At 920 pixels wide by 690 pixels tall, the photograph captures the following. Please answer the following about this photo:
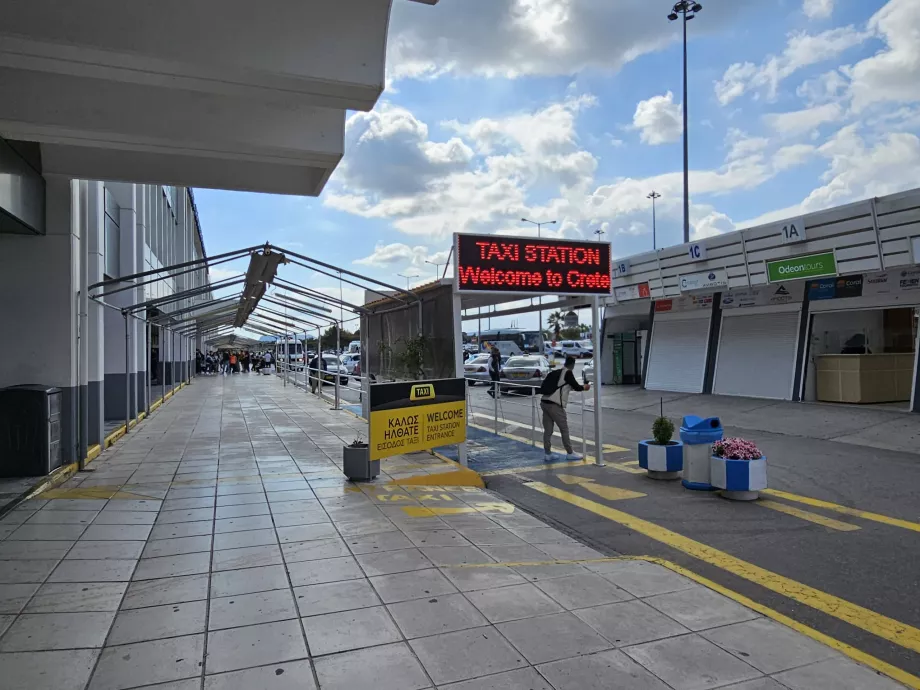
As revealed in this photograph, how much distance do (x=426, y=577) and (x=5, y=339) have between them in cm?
680

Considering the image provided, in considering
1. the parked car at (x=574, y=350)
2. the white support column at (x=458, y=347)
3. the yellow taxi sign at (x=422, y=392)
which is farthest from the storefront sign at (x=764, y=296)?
the parked car at (x=574, y=350)

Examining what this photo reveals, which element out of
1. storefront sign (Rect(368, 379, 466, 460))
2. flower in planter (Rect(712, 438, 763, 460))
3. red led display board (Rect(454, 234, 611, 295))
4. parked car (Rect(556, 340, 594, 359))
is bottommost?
flower in planter (Rect(712, 438, 763, 460))

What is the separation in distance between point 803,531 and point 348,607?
4562mm

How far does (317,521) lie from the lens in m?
5.90

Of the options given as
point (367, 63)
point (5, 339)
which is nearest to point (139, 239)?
point (5, 339)

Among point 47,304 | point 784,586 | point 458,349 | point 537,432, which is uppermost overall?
point 47,304

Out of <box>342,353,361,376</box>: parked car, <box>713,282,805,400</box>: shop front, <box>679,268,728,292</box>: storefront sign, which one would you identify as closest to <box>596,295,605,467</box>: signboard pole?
<box>713,282,805,400</box>: shop front

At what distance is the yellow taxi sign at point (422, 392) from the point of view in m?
8.37

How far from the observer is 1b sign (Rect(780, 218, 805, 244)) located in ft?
49.4

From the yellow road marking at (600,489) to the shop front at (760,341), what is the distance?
10.4 meters

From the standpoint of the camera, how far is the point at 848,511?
22.0 ft

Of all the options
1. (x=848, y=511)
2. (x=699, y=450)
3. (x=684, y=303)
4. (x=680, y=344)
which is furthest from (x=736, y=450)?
(x=684, y=303)

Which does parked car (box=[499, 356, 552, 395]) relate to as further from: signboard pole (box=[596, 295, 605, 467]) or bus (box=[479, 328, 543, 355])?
bus (box=[479, 328, 543, 355])

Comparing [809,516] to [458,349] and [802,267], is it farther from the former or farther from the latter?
Result: [802,267]
